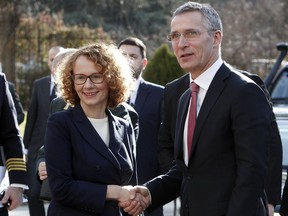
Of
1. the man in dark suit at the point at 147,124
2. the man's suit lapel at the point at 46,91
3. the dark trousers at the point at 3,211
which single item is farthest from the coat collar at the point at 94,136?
the man's suit lapel at the point at 46,91

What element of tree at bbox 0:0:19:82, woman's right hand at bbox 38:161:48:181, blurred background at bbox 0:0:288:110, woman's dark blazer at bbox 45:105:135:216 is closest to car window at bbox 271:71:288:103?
woman's right hand at bbox 38:161:48:181

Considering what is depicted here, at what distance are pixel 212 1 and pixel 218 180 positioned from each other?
31.2m

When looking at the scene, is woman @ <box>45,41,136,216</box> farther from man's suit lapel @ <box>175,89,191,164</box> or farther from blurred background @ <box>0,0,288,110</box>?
blurred background @ <box>0,0,288,110</box>

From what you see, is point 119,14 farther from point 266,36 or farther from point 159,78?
point 159,78

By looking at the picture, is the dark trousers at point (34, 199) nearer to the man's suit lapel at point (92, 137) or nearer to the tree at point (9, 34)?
the man's suit lapel at point (92, 137)

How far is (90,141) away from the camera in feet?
15.7

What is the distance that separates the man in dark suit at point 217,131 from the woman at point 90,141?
41cm

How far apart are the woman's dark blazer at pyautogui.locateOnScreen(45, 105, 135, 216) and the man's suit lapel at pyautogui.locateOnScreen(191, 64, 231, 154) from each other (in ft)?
1.91

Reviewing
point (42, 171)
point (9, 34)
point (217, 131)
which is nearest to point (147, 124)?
point (42, 171)

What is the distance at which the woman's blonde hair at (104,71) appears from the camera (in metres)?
4.94

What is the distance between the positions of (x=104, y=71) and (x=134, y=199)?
0.79 m

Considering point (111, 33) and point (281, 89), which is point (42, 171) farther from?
point (111, 33)

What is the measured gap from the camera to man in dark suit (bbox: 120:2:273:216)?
4312 mm

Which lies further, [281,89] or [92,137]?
[281,89]
